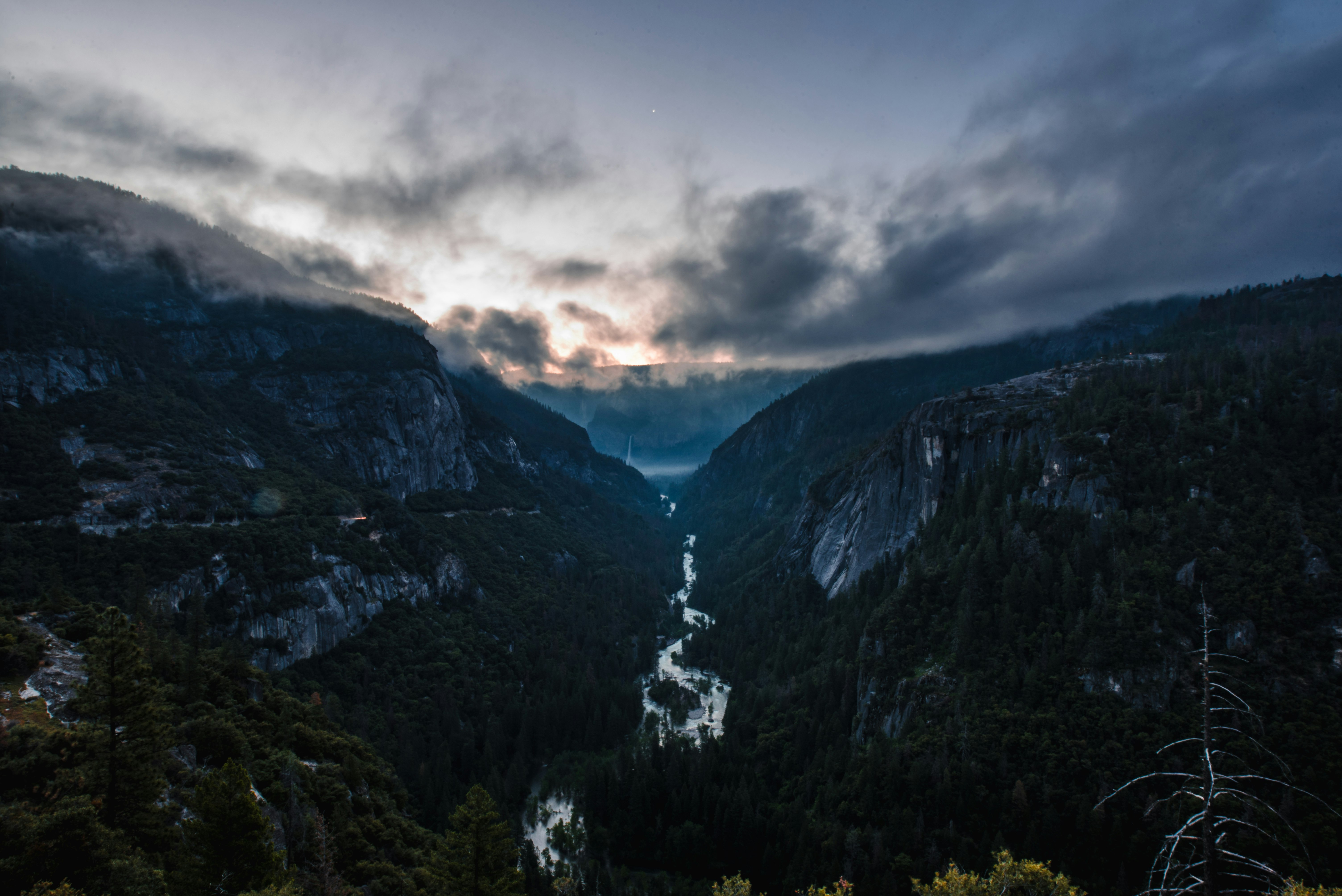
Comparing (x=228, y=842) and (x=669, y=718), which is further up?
(x=228, y=842)

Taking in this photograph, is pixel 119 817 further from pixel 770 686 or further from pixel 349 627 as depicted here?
pixel 770 686

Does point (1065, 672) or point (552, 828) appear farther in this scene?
point (552, 828)

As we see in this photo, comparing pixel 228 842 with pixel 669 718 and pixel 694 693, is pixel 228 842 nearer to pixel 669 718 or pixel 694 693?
pixel 669 718

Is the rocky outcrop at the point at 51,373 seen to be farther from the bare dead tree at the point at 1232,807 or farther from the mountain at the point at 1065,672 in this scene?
the bare dead tree at the point at 1232,807

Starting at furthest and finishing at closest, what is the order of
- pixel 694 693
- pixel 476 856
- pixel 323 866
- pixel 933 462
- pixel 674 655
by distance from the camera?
pixel 674 655, pixel 933 462, pixel 694 693, pixel 476 856, pixel 323 866

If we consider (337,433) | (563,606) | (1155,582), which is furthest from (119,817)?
(337,433)

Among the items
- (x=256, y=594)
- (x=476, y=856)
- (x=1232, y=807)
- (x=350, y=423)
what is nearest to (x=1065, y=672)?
(x=1232, y=807)

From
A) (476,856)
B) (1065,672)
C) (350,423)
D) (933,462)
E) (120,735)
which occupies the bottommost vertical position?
(1065,672)
